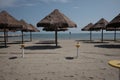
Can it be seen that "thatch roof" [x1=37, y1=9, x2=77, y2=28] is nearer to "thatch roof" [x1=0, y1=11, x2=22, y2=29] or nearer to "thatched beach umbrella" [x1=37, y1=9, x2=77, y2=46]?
"thatched beach umbrella" [x1=37, y1=9, x2=77, y2=46]

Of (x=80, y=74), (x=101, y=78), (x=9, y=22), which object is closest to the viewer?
(x=101, y=78)

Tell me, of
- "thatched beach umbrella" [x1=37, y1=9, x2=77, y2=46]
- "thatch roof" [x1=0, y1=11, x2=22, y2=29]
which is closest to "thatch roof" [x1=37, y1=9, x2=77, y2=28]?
"thatched beach umbrella" [x1=37, y1=9, x2=77, y2=46]

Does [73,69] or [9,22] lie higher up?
[9,22]

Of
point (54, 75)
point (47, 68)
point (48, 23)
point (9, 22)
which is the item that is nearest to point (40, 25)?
point (48, 23)

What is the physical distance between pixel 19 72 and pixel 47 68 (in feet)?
3.83

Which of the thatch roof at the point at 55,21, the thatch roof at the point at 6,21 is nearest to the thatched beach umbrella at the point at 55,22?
the thatch roof at the point at 55,21

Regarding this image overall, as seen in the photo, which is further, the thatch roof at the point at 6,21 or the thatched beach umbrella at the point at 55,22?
the thatched beach umbrella at the point at 55,22

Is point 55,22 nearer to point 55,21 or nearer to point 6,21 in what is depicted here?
point 55,21

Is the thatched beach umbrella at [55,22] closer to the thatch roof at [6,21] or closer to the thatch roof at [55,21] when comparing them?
the thatch roof at [55,21]

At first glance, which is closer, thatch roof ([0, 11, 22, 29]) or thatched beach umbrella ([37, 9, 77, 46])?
thatch roof ([0, 11, 22, 29])

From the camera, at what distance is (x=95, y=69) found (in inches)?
293

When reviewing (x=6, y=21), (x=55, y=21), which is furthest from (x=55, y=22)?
(x=6, y=21)

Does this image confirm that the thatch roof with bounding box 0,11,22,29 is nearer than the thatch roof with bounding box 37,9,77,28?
Yes

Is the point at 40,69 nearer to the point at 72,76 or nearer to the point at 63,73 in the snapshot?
the point at 63,73
